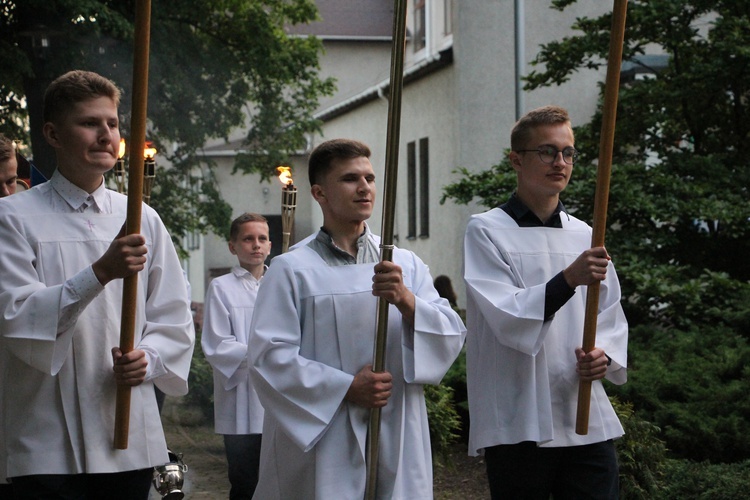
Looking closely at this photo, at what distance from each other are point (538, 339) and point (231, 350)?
350 cm

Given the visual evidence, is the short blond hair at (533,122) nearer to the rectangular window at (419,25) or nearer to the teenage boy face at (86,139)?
the teenage boy face at (86,139)

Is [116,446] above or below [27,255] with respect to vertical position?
below

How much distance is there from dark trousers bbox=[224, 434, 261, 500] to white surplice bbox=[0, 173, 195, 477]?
3.10 metres

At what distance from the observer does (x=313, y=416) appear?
4492mm

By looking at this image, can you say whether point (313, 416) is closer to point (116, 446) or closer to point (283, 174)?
point (116, 446)

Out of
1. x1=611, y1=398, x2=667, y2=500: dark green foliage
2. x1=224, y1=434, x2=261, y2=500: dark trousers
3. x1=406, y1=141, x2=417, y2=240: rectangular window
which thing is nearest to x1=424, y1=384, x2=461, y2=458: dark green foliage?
x1=224, y1=434, x2=261, y2=500: dark trousers

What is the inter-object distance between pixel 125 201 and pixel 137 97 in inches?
28.6

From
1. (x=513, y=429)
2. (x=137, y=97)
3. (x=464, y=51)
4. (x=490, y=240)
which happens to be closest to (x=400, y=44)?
(x=137, y=97)

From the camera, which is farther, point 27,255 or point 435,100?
point 435,100

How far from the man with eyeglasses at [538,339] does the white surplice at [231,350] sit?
9.84ft

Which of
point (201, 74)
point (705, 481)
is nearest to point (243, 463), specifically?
point (705, 481)

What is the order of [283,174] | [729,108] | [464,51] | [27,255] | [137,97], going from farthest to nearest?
[464,51], [729,108], [283,174], [27,255], [137,97]

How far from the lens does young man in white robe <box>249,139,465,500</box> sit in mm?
4492

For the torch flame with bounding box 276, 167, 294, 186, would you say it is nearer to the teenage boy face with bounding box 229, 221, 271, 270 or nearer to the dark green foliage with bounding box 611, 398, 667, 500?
the teenage boy face with bounding box 229, 221, 271, 270
